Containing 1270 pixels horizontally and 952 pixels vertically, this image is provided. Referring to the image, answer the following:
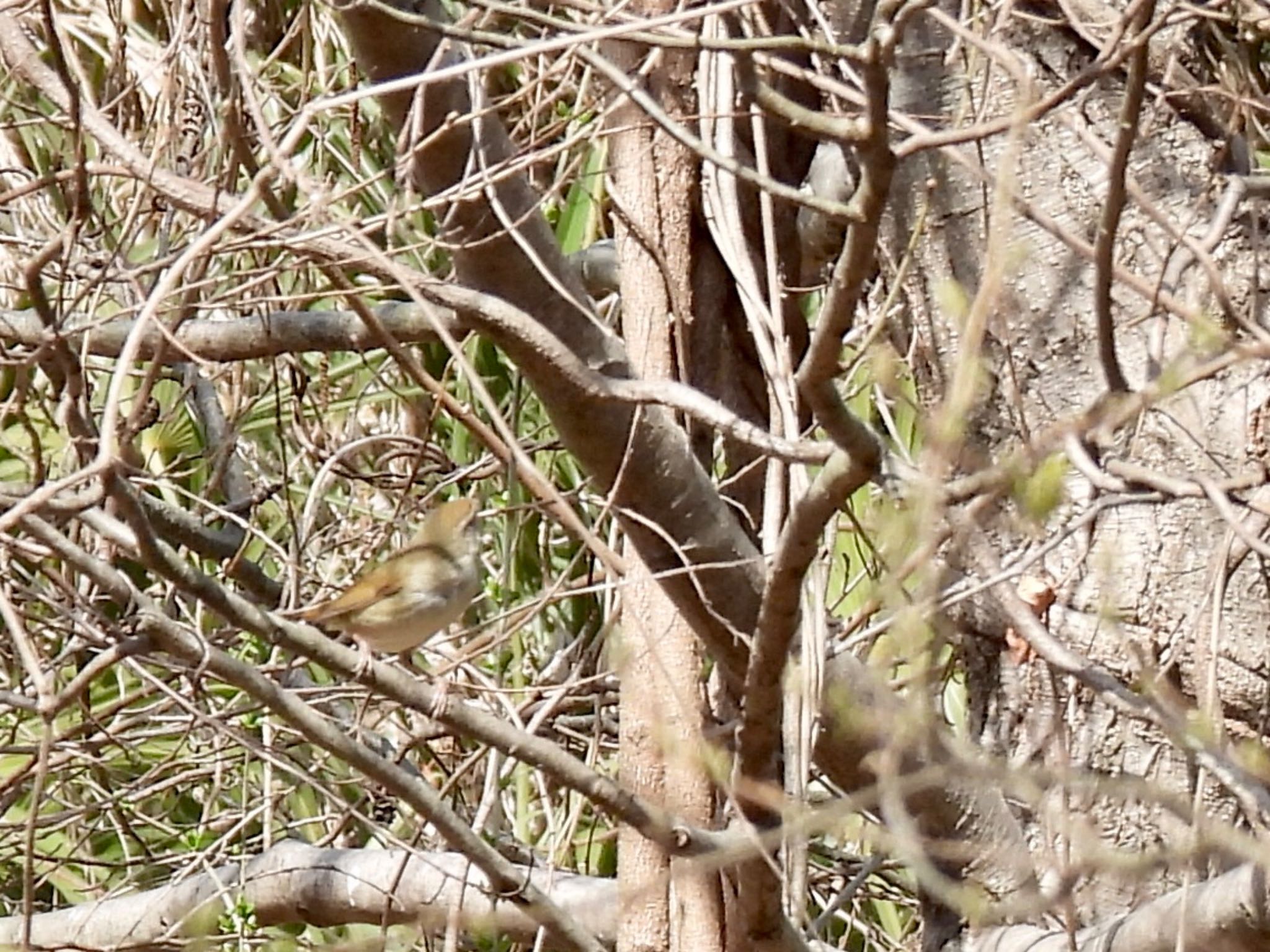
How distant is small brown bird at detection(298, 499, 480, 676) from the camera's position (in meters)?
3.61

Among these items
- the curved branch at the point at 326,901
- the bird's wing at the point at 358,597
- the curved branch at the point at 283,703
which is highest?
the bird's wing at the point at 358,597

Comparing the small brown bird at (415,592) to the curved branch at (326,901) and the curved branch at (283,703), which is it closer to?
the curved branch at (326,901)

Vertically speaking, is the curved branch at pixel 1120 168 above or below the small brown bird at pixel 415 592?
below

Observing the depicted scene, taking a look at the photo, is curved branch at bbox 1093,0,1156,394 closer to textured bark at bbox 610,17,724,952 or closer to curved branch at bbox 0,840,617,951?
textured bark at bbox 610,17,724,952

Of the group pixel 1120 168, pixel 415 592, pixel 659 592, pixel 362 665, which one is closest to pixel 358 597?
pixel 415 592

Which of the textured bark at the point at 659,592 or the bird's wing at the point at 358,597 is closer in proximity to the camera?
the textured bark at the point at 659,592

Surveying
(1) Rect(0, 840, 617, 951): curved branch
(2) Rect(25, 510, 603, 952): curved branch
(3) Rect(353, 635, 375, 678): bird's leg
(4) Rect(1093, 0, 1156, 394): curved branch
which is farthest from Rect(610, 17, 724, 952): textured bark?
(4) Rect(1093, 0, 1156, 394): curved branch

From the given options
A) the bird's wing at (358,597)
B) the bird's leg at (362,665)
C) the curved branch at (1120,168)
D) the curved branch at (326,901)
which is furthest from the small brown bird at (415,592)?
the curved branch at (1120,168)

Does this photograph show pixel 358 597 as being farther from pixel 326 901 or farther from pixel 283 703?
pixel 283 703

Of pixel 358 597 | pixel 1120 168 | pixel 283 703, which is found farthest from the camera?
pixel 358 597

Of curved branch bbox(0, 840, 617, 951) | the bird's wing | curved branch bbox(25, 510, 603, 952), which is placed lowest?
curved branch bbox(25, 510, 603, 952)

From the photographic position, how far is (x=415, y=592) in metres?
3.70

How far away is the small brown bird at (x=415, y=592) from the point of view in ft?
11.8

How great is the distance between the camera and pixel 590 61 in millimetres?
1812
